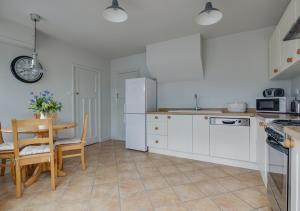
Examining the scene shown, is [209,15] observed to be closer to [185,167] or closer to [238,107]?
[238,107]

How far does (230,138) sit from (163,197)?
149 centimetres

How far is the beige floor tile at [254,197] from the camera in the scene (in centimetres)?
161

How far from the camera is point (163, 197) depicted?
1.74 m

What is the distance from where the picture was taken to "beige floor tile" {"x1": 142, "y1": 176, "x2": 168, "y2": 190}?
1.96 m

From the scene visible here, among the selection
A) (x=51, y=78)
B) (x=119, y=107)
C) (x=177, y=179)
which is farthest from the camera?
(x=119, y=107)

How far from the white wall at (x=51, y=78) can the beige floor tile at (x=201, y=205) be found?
297 cm

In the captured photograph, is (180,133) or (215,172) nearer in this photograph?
(215,172)

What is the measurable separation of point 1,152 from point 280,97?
12.5 feet

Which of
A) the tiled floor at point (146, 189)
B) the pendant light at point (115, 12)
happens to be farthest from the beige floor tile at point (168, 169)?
the pendant light at point (115, 12)

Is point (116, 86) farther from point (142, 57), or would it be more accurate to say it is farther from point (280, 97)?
point (280, 97)

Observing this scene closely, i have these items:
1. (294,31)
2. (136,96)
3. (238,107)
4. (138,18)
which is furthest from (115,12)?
(238,107)

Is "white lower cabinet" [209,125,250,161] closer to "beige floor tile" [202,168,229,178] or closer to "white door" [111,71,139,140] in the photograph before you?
"beige floor tile" [202,168,229,178]

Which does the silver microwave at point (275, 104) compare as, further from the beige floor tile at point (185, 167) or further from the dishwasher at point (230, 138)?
the beige floor tile at point (185, 167)

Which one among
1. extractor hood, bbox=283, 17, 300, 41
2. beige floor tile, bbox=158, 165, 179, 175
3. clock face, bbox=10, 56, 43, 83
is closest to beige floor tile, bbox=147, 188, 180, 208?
beige floor tile, bbox=158, 165, 179, 175
